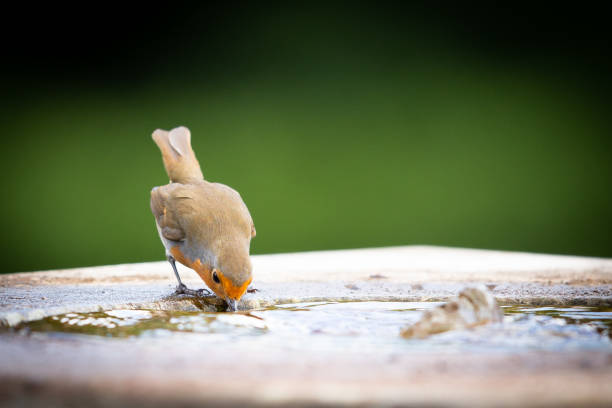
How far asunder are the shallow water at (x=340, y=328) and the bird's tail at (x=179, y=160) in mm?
1178

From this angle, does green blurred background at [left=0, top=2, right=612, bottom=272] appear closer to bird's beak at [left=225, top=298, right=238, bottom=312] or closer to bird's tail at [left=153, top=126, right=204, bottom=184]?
bird's tail at [left=153, top=126, right=204, bottom=184]

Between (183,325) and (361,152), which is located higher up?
(361,152)

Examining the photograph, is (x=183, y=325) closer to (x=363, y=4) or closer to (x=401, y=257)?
(x=401, y=257)

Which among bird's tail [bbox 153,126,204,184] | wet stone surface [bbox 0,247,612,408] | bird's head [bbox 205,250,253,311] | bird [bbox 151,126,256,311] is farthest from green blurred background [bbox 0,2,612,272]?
bird's head [bbox 205,250,253,311]

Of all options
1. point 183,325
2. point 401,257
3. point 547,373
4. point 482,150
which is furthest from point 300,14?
point 547,373

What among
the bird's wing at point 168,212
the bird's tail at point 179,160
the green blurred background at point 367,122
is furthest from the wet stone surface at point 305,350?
the green blurred background at point 367,122

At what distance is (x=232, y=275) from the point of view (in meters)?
2.29

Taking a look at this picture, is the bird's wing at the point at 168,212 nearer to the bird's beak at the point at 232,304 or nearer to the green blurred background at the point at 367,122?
the bird's beak at the point at 232,304

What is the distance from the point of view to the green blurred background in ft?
21.0

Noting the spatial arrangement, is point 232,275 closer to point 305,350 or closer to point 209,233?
point 209,233

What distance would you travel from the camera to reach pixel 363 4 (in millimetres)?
6797

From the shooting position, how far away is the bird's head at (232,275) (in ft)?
7.53

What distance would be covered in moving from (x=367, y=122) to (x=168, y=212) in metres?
4.28

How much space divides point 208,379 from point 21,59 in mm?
5665
